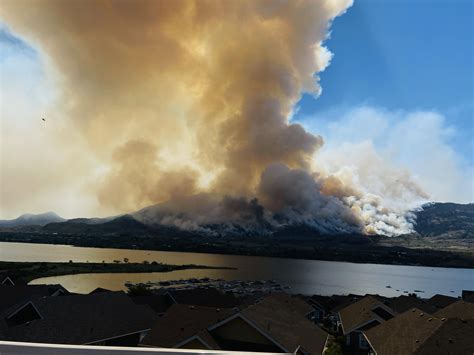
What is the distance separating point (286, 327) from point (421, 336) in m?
5.77

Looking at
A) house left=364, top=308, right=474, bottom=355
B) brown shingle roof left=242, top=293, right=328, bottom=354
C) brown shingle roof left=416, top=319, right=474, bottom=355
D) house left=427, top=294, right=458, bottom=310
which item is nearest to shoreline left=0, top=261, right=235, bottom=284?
brown shingle roof left=242, top=293, right=328, bottom=354

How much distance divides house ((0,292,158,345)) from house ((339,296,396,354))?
40.0 feet

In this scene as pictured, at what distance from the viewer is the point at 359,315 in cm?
2711

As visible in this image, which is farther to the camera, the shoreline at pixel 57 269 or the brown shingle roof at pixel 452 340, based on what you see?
the shoreline at pixel 57 269

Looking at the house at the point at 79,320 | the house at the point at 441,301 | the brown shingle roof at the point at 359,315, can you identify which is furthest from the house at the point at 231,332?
the house at the point at 441,301

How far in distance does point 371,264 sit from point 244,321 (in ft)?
643

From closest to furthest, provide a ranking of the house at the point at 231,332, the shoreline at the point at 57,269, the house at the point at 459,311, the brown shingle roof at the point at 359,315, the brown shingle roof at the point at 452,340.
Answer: the brown shingle roof at the point at 452,340, the house at the point at 231,332, the house at the point at 459,311, the brown shingle roof at the point at 359,315, the shoreline at the point at 57,269

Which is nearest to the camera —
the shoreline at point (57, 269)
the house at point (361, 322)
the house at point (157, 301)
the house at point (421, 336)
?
the house at point (421, 336)

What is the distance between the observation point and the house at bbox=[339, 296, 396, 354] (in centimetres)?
2509

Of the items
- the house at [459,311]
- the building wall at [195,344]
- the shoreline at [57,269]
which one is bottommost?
the shoreline at [57,269]

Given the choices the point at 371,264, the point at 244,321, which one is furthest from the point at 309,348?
the point at 371,264

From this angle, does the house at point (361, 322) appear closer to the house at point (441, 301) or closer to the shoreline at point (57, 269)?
the house at point (441, 301)

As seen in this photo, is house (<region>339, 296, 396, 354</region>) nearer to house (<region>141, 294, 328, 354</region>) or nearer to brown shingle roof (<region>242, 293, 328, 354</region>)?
brown shingle roof (<region>242, 293, 328, 354</region>)

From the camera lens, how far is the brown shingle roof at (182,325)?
16.8 metres
